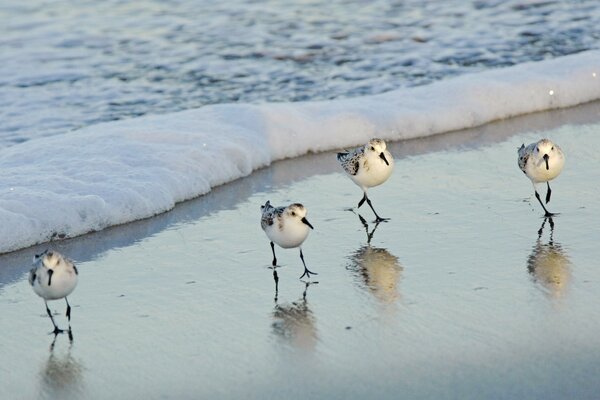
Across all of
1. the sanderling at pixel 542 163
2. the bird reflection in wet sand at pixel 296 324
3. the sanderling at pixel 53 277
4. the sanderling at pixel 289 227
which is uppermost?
the sanderling at pixel 542 163

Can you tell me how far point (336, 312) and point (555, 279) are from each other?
4.07ft

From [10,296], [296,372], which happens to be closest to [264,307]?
[296,372]

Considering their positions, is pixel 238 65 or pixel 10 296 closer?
pixel 10 296

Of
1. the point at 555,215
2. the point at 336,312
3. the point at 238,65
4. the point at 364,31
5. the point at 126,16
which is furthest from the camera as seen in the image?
the point at 126,16

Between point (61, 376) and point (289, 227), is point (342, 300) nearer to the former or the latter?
point (289, 227)

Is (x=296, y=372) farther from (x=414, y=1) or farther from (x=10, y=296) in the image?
(x=414, y=1)

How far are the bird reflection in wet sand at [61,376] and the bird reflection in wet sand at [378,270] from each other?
5.46ft

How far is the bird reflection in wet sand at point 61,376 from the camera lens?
5297mm

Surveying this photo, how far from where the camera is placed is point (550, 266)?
659cm

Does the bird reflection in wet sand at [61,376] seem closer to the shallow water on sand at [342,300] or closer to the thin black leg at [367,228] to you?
the shallow water on sand at [342,300]

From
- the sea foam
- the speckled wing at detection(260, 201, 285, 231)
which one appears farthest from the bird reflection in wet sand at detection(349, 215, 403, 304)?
the sea foam

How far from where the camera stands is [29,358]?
5.74 metres

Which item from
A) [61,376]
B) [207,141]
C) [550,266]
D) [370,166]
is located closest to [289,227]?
[370,166]

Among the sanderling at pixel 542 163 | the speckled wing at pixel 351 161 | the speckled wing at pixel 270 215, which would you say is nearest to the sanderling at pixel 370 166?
the speckled wing at pixel 351 161
